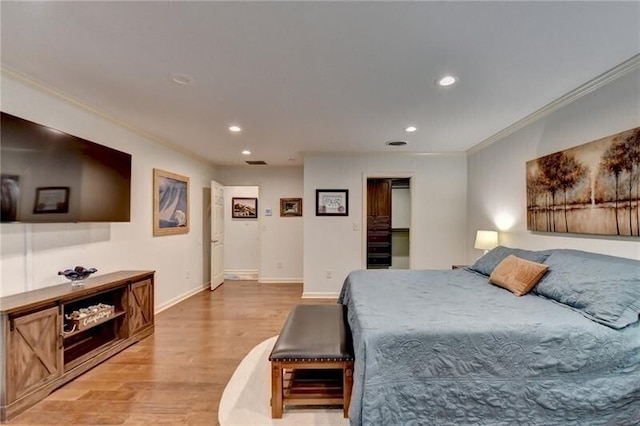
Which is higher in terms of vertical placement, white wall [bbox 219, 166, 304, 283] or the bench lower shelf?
white wall [bbox 219, 166, 304, 283]

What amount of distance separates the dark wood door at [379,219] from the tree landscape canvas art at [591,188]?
12.4ft

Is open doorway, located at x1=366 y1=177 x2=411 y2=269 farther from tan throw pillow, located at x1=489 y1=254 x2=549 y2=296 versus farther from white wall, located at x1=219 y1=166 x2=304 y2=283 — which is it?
tan throw pillow, located at x1=489 y1=254 x2=549 y2=296

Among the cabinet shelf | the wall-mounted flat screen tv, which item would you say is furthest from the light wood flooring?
the wall-mounted flat screen tv

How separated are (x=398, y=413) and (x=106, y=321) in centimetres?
279

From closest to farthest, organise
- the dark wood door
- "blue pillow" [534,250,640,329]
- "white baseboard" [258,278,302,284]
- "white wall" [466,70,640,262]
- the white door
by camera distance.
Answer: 1. "blue pillow" [534,250,640,329]
2. "white wall" [466,70,640,262]
3. the white door
4. "white baseboard" [258,278,302,284]
5. the dark wood door

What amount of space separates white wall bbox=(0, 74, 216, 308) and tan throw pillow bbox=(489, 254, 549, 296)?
396 centimetres

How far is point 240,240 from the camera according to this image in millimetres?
7156

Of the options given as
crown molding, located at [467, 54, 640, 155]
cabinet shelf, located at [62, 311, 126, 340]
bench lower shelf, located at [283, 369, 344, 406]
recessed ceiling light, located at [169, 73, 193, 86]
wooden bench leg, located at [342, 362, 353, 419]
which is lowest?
bench lower shelf, located at [283, 369, 344, 406]

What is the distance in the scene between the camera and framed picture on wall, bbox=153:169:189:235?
420 cm

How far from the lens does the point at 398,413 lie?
161 cm

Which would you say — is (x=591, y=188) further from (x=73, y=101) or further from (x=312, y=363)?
(x=73, y=101)

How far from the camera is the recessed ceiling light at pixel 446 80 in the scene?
7.77 ft

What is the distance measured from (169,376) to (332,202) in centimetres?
339

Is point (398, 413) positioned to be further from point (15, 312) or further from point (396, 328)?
point (15, 312)
